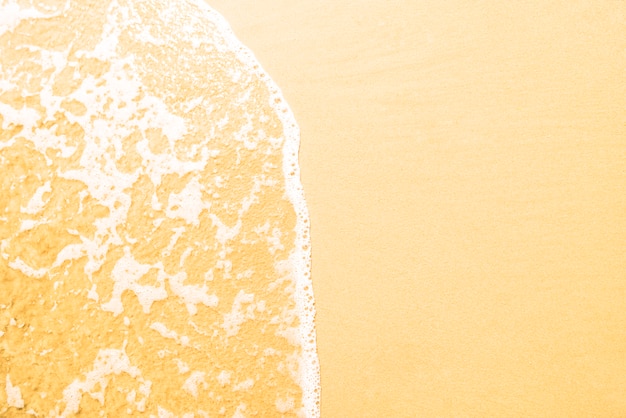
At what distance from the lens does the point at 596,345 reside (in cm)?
166

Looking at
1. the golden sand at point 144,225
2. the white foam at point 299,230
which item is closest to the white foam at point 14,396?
the golden sand at point 144,225

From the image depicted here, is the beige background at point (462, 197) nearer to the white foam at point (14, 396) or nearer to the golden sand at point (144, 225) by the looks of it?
the golden sand at point (144, 225)

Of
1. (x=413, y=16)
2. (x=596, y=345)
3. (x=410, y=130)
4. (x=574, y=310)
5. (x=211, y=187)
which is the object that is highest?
(x=413, y=16)

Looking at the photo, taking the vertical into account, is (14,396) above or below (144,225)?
below

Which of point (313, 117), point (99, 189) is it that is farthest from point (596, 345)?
point (99, 189)

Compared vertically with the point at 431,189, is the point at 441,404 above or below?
below

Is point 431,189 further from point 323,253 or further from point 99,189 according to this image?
point 99,189

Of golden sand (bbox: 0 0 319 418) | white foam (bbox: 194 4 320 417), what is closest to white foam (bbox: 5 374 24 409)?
golden sand (bbox: 0 0 319 418)

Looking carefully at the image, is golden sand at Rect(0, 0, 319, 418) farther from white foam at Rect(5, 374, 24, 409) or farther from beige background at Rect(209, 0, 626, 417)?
beige background at Rect(209, 0, 626, 417)

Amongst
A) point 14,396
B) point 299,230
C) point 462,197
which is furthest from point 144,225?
point 462,197

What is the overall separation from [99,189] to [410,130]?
119 centimetres

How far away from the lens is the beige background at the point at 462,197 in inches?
64.9

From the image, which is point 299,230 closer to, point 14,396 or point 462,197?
point 462,197

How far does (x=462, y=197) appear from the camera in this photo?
170 cm
